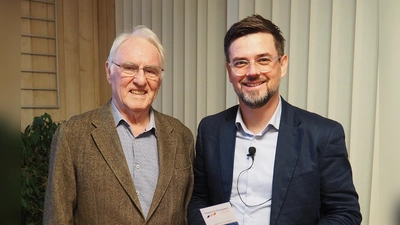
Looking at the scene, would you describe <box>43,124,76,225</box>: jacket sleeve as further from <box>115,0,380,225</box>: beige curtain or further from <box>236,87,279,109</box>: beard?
<box>115,0,380,225</box>: beige curtain

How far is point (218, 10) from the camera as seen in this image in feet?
8.48

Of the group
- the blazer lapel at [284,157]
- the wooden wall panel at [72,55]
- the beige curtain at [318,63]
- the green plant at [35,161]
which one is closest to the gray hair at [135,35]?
the blazer lapel at [284,157]

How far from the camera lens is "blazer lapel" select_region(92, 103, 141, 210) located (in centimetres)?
139

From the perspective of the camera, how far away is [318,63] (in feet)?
6.60

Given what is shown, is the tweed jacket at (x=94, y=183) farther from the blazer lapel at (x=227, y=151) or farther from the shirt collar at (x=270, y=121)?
the shirt collar at (x=270, y=121)

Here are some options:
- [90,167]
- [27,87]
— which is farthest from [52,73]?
[90,167]

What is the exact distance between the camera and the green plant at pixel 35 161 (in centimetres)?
256

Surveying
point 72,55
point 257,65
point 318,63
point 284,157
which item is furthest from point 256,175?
point 72,55

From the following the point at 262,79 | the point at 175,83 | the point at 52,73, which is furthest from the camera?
the point at 52,73

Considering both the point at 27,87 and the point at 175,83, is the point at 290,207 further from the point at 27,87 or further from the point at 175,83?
the point at 27,87

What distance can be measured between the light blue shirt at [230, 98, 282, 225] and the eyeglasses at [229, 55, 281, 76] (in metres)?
0.19

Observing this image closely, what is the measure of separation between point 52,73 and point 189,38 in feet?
4.42

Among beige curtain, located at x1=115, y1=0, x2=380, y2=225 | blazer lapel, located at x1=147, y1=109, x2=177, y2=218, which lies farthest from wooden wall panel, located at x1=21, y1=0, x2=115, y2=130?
blazer lapel, located at x1=147, y1=109, x2=177, y2=218

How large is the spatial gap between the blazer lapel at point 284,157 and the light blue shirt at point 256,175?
0.04m
